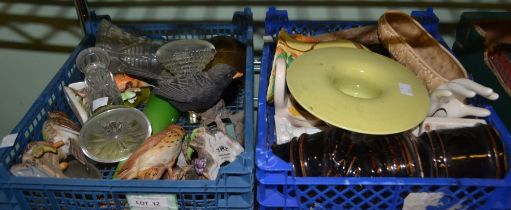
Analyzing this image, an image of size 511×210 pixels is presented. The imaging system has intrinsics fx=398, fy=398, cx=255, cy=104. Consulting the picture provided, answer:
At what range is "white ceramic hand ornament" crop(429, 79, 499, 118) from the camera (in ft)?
2.24

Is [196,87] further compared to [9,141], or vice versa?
[196,87]

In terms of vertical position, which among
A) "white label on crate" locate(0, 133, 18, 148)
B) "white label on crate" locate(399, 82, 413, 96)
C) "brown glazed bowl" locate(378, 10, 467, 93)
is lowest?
"white label on crate" locate(0, 133, 18, 148)

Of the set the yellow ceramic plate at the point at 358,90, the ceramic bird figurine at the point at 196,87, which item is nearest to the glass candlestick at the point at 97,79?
the ceramic bird figurine at the point at 196,87

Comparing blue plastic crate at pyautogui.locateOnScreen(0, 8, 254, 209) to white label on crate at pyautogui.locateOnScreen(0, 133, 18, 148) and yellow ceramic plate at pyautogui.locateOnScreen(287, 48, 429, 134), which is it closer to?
white label on crate at pyautogui.locateOnScreen(0, 133, 18, 148)

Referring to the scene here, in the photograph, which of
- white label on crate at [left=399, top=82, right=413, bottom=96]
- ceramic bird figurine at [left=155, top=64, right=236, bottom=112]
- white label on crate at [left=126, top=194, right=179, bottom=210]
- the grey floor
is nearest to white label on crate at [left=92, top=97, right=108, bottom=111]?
ceramic bird figurine at [left=155, top=64, right=236, bottom=112]

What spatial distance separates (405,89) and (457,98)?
95 mm

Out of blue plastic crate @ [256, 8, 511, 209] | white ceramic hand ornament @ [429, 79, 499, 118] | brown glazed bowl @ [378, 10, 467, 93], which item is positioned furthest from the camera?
brown glazed bowl @ [378, 10, 467, 93]

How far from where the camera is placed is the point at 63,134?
0.74m

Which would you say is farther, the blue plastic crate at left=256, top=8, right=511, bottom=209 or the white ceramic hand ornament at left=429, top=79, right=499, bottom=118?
the white ceramic hand ornament at left=429, top=79, right=499, bottom=118

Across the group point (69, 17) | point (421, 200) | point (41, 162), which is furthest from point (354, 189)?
point (69, 17)

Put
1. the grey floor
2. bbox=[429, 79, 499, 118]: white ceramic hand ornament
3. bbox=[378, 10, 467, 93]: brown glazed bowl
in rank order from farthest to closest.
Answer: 1. the grey floor
2. bbox=[378, 10, 467, 93]: brown glazed bowl
3. bbox=[429, 79, 499, 118]: white ceramic hand ornament

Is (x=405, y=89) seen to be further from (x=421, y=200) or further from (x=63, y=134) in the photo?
(x=63, y=134)

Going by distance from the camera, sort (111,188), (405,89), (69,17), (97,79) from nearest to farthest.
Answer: (111,188), (405,89), (97,79), (69,17)

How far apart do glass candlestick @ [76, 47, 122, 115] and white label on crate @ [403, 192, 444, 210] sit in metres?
0.58
